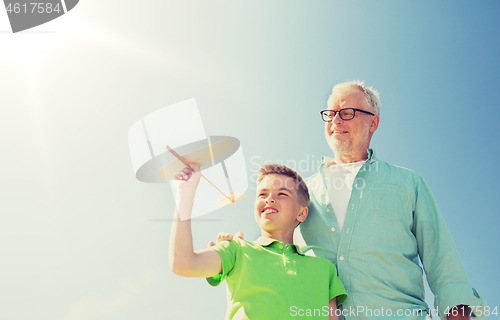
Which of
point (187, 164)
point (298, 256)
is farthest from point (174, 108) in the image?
point (298, 256)

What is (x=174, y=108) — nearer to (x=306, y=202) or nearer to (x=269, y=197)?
(x=269, y=197)

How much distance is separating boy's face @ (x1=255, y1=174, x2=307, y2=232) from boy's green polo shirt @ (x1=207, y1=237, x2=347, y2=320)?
0.77ft

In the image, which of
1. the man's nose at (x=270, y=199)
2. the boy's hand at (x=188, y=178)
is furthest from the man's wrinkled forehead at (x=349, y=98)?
the boy's hand at (x=188, y=178)

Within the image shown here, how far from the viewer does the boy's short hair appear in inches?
142

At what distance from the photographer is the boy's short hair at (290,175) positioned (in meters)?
3.60

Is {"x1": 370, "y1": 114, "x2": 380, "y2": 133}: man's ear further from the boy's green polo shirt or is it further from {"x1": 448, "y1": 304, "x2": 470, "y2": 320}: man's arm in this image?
{"x1": 448, "y1": 304, "x2": 470, "y2": 320}: man's arm

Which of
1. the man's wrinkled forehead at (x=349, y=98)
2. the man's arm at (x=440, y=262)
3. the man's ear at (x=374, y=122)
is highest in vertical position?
the man's wrinkled forehead at (x=349, y=98)

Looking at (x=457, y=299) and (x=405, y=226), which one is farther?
(x=405, y=226)

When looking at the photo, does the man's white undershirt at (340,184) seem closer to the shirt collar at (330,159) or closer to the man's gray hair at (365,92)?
the shirt collar at (330,159)

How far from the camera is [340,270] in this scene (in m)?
3.06

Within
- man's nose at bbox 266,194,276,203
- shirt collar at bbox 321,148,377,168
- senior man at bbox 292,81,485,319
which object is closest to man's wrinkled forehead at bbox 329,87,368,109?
senior man at bbox 292,81,485,319

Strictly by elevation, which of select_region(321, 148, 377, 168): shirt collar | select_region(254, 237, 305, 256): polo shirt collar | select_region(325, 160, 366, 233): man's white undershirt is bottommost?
select_region(254, 237, 305, 256): polo shirt collar

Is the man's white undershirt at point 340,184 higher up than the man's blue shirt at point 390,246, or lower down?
higher up

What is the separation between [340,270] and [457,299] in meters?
0.91
